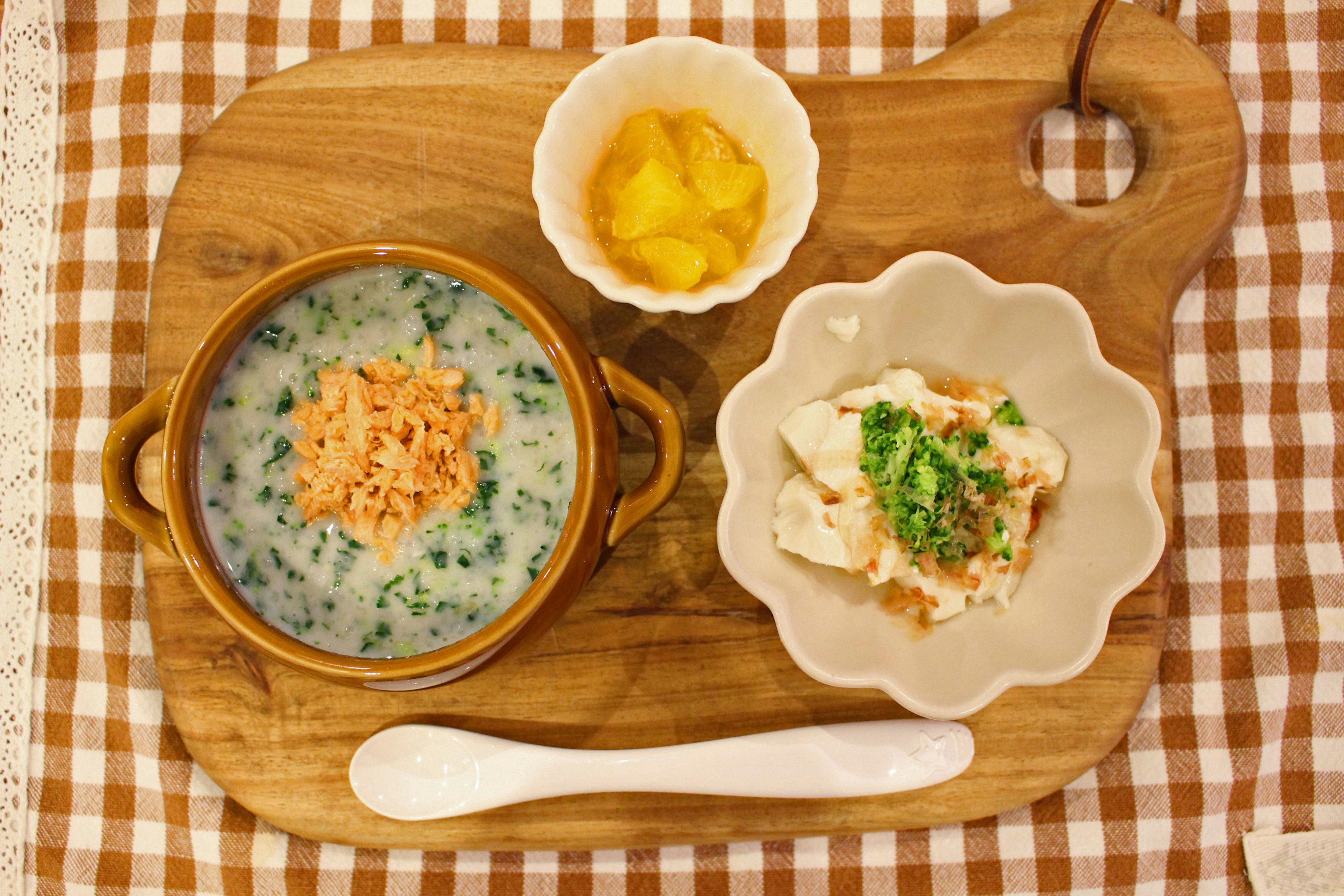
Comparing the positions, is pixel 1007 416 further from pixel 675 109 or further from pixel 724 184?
pixel 675 109

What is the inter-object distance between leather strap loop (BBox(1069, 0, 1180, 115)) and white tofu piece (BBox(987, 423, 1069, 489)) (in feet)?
2.35

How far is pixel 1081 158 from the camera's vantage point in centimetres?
210

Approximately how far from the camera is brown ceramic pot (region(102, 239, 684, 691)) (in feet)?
4.96

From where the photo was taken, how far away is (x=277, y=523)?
1.62 metres

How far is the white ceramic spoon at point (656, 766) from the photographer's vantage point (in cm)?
181

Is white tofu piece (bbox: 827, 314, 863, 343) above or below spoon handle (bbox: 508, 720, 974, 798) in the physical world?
above

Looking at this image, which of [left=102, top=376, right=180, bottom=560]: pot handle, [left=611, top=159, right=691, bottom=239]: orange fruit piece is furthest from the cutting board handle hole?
[left=102, top=376, right=180, bottom=560]: pot handle

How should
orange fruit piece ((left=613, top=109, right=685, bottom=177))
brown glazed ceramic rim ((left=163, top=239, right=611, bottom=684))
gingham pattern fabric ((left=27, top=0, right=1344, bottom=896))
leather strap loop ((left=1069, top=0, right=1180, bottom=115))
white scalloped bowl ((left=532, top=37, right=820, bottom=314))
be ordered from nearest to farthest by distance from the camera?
brown glazed ceramic rim ((left=163, top=239, right=611, bottom=684))
white scalloped bowl ((left=532, top=37, right=820, bottom=314))
orange fruit piece ((left=613, top=109, right=685, bottom=177))
leather strap loop ((left=1069, top=0, right=1180, bottom=115))
gingham pattern fabric ((left=27, top=0, right=1344, bottom=896))

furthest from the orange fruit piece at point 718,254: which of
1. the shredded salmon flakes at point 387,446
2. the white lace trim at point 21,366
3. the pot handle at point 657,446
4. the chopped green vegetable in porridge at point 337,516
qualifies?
the white lace trim at point 21,366

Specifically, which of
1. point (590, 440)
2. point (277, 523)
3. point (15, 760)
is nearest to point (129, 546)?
point (15, 760)

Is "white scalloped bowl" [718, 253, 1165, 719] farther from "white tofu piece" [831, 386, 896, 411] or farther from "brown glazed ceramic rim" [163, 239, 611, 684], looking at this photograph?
"brown glazed ceramic rim" [163, 239, 611, 684]

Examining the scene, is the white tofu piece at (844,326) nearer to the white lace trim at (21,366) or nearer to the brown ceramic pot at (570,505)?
→ the brown ceramic pot at (570,505)

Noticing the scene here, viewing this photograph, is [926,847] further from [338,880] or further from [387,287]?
[387,287]

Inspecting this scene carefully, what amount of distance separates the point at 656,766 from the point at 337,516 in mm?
786
